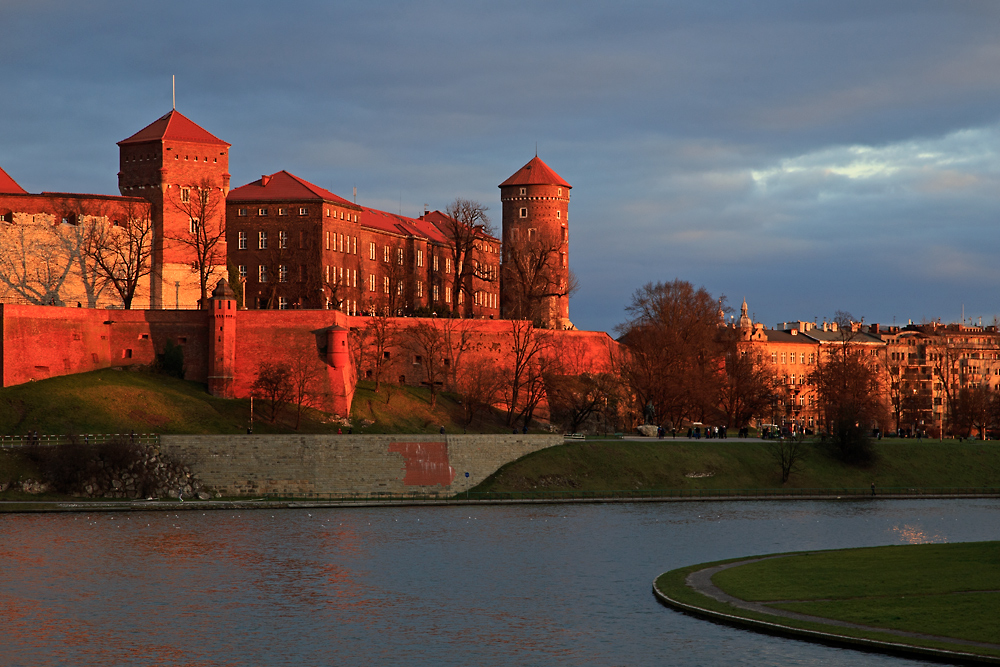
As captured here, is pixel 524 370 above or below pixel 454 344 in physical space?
below

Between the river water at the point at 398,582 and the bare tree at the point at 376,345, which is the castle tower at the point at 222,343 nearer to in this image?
the bare tree at the point at 376,345

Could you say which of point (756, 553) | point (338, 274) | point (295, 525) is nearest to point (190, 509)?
point (295, 525)

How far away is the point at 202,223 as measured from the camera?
6844 cm

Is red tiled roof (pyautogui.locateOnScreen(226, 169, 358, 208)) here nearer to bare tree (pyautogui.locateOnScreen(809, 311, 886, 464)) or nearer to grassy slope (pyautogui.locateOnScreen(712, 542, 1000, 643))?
bare tree (pyautogui.locateOnScreen(809, 311, 886, 464))

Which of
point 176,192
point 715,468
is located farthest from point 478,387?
point 176,192

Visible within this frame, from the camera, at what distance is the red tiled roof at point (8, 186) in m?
65.9

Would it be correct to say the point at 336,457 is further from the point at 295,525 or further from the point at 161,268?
the point at 161,268

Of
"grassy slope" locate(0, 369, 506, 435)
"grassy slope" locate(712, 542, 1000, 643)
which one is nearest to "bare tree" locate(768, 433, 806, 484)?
"grassy slope" locate(0, 369, 506, 435)

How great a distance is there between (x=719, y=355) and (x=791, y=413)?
34.6m

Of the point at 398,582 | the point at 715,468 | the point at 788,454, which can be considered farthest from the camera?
the point at 788,454

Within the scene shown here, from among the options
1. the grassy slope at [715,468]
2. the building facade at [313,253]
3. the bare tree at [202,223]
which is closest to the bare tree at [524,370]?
the building facade at [313,253]

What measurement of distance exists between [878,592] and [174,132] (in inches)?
2102

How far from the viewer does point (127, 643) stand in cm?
2388

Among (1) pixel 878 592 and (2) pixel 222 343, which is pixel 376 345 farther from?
(1) pixel 878 592
